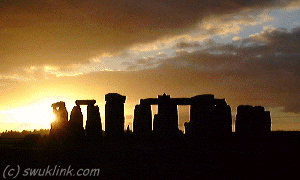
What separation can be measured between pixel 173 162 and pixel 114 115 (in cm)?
798

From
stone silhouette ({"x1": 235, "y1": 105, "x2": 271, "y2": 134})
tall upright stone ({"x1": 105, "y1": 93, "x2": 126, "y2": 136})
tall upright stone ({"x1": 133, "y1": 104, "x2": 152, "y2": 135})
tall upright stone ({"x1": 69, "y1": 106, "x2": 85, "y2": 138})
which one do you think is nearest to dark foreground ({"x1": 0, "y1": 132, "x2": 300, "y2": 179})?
stone silhouette ({"x1": 235, "y1": 105, "x2": 271, "y2": 134})

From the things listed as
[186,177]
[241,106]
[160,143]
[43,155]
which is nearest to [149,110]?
[160,143]

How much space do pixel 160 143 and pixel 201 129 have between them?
8.37ft

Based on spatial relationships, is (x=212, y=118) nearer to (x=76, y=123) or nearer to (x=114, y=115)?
(x=114, y=115)

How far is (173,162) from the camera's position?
17.9 metres

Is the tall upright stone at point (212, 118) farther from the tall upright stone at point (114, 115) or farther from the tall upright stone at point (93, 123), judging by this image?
the tall upright stone at point (93, 123)

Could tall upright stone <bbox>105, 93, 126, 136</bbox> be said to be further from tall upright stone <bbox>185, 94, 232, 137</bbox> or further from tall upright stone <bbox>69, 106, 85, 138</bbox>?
tall upright stone <bbox>185, 94, 232, 137</bbox>

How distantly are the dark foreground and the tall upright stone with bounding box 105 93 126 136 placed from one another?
14.7ft

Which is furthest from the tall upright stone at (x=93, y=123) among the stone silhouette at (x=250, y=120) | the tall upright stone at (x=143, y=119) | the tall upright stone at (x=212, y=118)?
the stone silhouette at (x=250, y=120)

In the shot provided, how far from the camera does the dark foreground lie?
1622 cm

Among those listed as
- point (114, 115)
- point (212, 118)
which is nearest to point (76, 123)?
point (114, 115)

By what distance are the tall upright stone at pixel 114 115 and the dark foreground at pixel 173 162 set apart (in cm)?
448

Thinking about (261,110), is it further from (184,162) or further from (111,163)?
(111,163)

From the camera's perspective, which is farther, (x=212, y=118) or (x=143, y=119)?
(x=143, y=119)
